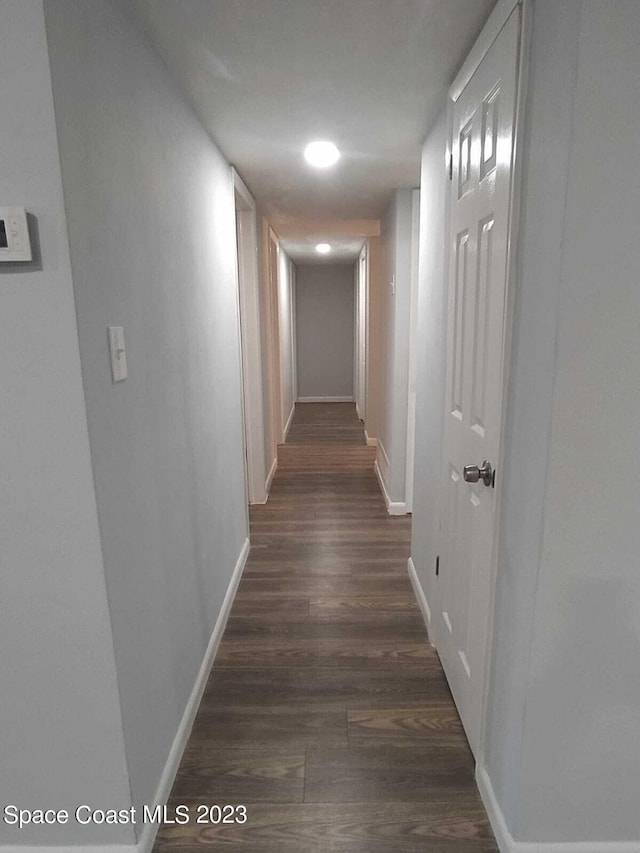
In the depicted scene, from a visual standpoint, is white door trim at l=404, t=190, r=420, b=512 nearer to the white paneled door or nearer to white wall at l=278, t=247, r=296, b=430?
the white paneled door

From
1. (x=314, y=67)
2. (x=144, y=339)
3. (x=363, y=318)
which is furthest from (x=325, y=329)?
(x=144, y=339)

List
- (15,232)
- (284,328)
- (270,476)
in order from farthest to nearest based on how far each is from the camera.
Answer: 1. (284,328)
2. (270,476)
3. (15,232)

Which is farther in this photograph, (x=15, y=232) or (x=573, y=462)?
(x=573, y=462)

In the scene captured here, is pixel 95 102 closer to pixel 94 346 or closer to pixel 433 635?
pixel 94 346

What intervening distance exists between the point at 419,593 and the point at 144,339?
1820 millimetres

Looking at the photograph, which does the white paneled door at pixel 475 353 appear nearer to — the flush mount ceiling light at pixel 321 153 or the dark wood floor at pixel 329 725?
the dark wood floor at pixel 329 725

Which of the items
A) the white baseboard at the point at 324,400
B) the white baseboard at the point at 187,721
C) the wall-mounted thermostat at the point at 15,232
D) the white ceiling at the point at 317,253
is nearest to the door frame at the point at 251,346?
the white baseboard at the point at 187,721

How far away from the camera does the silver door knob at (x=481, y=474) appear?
1345mm

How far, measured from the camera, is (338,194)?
3213 mm

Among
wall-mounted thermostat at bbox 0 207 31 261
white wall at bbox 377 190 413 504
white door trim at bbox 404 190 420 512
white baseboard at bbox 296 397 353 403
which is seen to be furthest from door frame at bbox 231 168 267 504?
white baseboard at bbox 296 397 353 403

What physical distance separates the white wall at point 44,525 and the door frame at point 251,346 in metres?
2.23

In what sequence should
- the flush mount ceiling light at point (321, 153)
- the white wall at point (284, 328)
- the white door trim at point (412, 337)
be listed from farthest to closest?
the white wall at point (284, 328)
the white door trim at point (412, 337)
the flush mount ceiling light at point (321, 153)

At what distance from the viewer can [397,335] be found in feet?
10.9

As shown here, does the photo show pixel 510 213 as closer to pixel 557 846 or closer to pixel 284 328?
pixel 557 846
